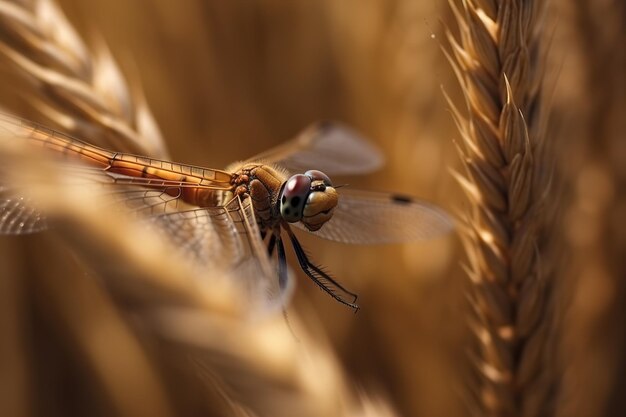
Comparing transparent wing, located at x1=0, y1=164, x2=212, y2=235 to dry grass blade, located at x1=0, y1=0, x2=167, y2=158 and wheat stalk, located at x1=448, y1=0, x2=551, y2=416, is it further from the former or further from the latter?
wheat stalk, located at x1=448, y1=0, x2=551, y2=416

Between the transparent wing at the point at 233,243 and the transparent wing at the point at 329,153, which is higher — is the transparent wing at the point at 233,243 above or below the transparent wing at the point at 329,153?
below

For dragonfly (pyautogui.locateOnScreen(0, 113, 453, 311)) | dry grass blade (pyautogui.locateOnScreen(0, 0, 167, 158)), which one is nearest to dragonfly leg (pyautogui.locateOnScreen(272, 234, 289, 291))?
dragonfly (pyautogui.locateOnScreen(0, 113, 453, 311))

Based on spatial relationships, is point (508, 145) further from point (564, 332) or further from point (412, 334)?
point (412, 334)

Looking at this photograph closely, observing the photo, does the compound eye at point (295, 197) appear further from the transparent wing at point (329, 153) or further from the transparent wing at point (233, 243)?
the transparent wing at point (329, 153)

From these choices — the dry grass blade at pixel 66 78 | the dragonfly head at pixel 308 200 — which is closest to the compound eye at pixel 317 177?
the dragonfly head at pixel 308 200

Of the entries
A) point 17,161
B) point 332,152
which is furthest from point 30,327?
point 17,161

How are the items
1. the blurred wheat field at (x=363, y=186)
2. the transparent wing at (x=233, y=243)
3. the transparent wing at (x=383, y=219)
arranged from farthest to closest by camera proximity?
the blurred wheat field at (x=363, y=186) < the transparent wing at (x=383, y=219) < the transparent wing at (x=233, y=243)
